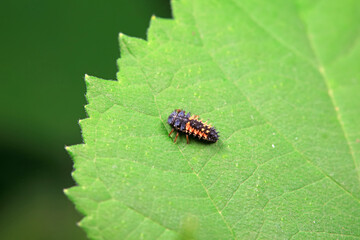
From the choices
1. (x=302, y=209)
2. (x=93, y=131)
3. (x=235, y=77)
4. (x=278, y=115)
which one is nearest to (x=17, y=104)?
(x=93, y=131)

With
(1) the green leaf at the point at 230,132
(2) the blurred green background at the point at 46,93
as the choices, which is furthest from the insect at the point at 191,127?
(2) the blurred green background at the point at 46,93

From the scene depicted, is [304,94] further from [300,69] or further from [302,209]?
[302,209]

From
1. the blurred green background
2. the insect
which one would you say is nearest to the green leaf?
the insect

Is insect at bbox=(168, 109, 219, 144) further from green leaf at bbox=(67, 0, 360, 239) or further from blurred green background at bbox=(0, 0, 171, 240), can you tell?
blurred green background at bbox=(0, 0, 171, 240)

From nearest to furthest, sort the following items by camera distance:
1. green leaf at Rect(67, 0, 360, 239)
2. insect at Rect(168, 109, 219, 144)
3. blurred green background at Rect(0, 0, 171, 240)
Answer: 1. green leaf at Rect(67, 0, 360, 239)
2. insect at Rect(168, 109, 219, 144)
3. blurred green background at Rect(0, 0, 171, 240)

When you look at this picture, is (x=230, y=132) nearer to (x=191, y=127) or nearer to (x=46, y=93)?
(x=191, y=127)
